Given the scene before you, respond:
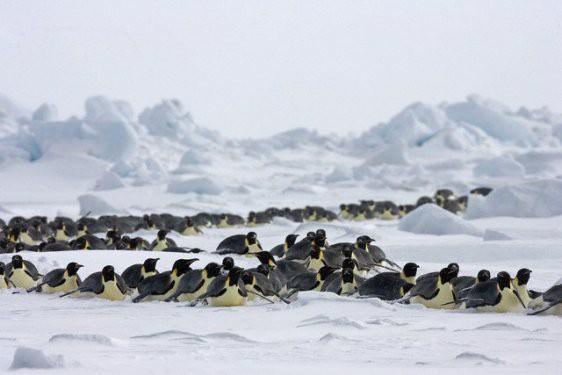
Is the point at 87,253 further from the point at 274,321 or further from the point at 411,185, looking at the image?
the point at 411,185

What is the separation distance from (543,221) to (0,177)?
1150 inches

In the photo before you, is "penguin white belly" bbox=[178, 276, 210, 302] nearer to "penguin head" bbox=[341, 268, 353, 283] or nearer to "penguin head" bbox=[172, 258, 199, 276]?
"penguin head" bbox=[172, 258, 199, 276]

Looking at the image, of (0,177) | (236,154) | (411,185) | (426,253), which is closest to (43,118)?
(0,177)

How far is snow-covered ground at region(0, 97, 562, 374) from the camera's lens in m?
4.54

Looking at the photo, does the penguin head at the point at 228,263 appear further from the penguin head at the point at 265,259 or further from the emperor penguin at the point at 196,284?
the penguin head at the point at 265,259

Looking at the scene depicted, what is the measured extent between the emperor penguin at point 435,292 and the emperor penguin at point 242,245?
3650mm

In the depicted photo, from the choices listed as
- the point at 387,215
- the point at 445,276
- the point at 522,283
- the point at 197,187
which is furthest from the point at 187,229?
the point at 197,187

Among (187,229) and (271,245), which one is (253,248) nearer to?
(271,245)

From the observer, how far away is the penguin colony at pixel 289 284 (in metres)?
6.56

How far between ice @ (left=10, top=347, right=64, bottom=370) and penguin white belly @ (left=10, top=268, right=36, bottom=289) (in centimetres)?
444

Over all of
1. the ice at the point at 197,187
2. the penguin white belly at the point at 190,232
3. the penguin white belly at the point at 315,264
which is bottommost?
the penguin white belly at the point at 315,264

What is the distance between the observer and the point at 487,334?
5359mm

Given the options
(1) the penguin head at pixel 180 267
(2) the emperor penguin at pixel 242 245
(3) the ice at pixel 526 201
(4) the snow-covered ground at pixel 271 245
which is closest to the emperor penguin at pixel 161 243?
(2) the emperor penguin at pixel 242 245

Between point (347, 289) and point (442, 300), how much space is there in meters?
0.84
